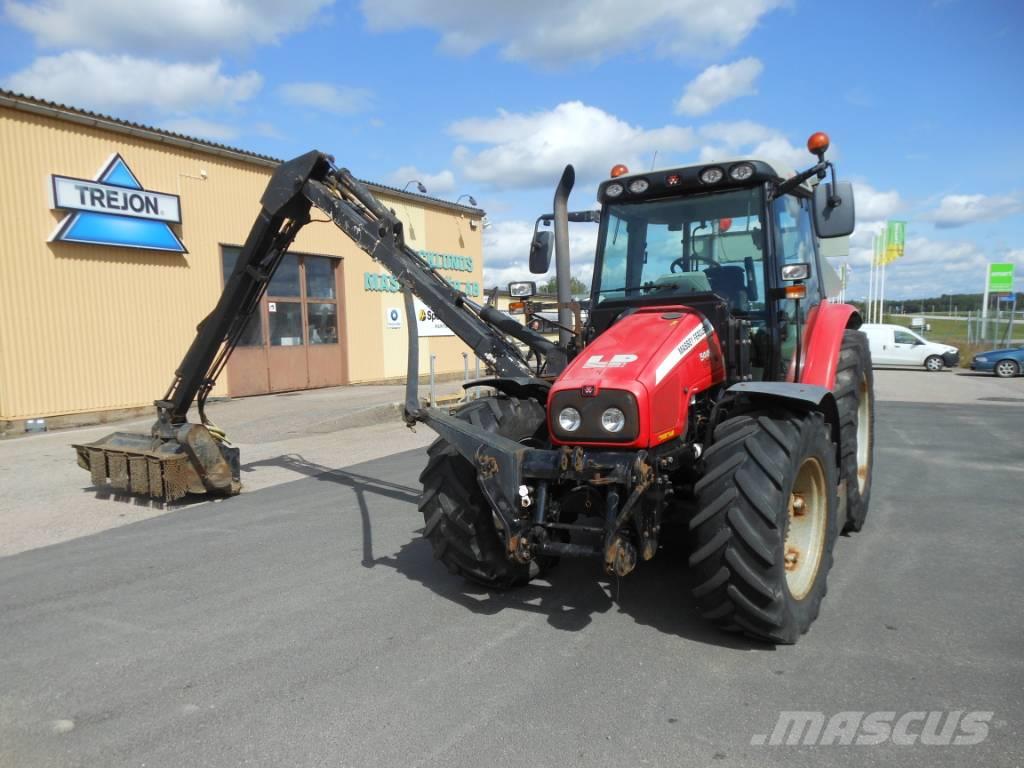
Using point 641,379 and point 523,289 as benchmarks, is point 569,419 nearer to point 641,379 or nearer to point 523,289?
point 641,379

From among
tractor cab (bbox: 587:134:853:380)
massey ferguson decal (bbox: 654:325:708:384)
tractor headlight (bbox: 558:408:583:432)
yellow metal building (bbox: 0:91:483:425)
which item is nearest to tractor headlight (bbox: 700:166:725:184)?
tractor cab (bbox: 587:134:853:380)

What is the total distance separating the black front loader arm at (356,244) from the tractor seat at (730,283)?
1271 mm

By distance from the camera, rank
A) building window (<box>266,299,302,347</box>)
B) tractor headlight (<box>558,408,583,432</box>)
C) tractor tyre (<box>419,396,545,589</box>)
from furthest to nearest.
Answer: building window (<box>266,299,302,347</box>), tractor tyre (<box>419,396,545,589</box>), tractor headlight (<box>558,408,583,432</box>)

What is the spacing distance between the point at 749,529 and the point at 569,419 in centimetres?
109

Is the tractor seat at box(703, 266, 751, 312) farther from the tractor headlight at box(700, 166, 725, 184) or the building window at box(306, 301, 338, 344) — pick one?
the building window at box(306, 301, 338, 344)

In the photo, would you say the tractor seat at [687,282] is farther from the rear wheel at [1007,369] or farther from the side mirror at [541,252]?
the rear wheel at [1007,369]

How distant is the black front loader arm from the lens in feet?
18.6

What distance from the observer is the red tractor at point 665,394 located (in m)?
3.78

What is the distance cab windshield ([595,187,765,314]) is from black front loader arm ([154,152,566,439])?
2.78 feet

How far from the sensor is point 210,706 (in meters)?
3.44

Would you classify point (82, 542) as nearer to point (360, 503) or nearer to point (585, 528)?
point (360, 503)

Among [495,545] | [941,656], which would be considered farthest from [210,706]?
[941,656]

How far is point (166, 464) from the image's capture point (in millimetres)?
7340

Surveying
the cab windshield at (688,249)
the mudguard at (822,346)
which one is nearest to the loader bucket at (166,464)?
the cab windshield at (688,249)
